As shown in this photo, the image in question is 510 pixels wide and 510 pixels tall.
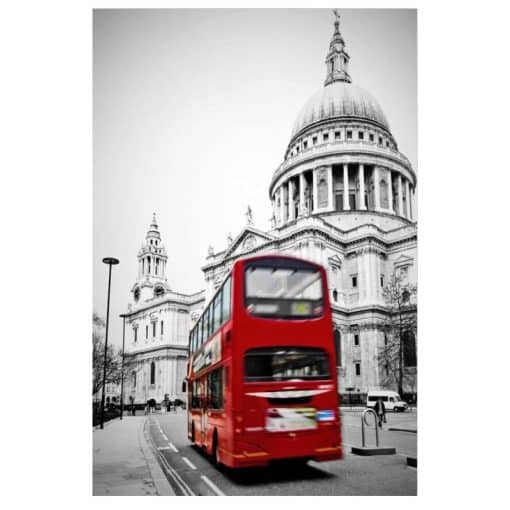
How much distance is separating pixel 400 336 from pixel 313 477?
457 cm

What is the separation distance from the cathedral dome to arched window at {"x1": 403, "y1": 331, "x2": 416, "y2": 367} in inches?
207

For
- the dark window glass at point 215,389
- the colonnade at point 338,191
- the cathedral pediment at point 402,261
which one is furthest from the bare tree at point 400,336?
the dark window glass at point 215,389

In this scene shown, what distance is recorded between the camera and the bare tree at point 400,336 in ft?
39.9

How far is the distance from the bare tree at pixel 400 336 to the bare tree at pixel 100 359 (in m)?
6.78

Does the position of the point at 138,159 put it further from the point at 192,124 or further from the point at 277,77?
the point at 277,77

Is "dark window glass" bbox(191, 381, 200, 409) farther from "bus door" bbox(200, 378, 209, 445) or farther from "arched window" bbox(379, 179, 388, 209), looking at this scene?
"arched window" bbox(379, 179, 388, 209)

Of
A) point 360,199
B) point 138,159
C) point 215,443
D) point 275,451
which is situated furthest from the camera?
point 360,199

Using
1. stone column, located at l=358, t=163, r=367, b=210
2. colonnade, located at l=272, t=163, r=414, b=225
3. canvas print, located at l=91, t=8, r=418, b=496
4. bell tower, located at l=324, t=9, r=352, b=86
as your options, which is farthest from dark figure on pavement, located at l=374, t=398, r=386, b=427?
stone column, located at l=358, t=163, r=367, b=210

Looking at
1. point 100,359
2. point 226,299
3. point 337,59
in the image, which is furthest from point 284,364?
point 337,59

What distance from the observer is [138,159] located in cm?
1278

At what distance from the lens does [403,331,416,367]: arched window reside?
12242mm
